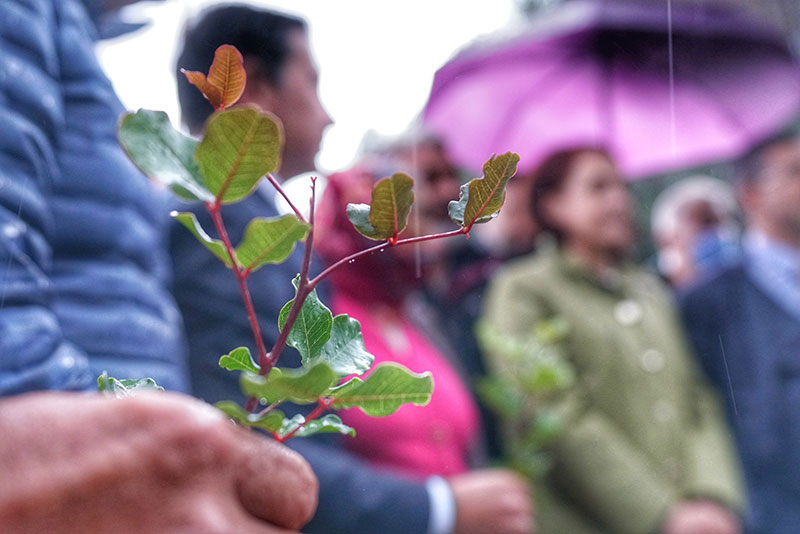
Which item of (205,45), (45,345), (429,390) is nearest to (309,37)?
(205,45)

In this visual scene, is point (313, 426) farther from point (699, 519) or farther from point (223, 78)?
point (699, 519)

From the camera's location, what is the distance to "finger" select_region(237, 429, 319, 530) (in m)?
0.26

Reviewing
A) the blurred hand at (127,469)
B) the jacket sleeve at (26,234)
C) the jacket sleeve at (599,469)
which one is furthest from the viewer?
the jacket sleeve at (599,469)

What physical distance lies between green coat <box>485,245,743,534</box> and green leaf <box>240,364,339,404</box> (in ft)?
4.31

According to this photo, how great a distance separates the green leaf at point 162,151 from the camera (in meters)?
0.29

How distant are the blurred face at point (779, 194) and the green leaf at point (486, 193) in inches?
78.9

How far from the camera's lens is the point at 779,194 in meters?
2.14

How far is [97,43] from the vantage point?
0.62 metres

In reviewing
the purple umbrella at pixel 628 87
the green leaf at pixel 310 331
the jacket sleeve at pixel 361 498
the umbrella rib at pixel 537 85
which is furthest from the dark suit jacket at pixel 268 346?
the umbrella rib at pixel 537 85

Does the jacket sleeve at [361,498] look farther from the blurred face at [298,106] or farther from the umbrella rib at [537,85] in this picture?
the umbrella rib at [537,85]

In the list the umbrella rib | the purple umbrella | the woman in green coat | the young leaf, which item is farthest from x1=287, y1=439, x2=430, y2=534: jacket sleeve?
the umbrella rib

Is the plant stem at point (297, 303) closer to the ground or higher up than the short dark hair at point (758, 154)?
higher up

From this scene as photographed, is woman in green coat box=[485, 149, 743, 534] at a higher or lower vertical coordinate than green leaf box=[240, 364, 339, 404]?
lower

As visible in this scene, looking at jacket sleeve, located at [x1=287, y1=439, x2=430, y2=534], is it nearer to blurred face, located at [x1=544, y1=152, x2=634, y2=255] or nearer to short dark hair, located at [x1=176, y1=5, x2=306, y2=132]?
short dark hair, located at [x1=176, y1=5, x2=306, y2=132]
